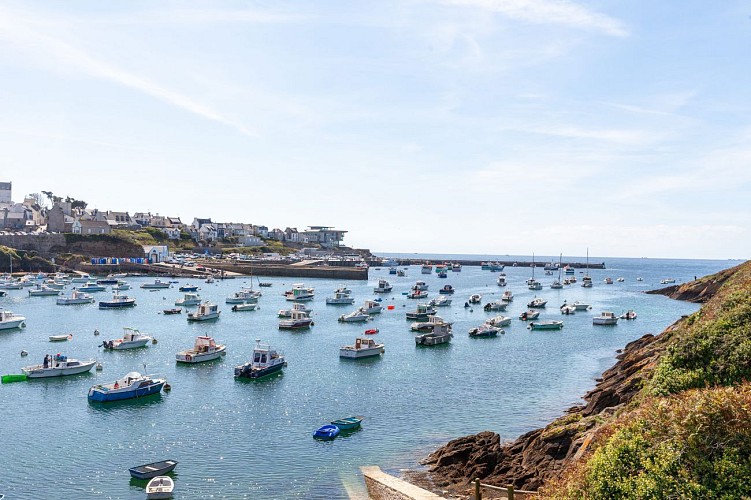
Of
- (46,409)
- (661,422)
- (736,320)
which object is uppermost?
(736,320)

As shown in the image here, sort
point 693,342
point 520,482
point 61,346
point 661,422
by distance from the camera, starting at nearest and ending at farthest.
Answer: point 661,422, point 693,342, point 520,482, point 61,346

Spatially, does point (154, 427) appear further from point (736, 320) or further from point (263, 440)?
point (736, 320)

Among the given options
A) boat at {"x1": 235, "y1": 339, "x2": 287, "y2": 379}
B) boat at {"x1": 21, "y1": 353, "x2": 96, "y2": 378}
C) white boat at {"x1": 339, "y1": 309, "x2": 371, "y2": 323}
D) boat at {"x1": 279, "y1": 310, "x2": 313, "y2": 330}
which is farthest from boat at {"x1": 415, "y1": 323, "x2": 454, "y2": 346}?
boat at {"x1": 21, "y1": 353, "x2": 96, "y2": 378}

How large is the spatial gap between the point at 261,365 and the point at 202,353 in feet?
29.2

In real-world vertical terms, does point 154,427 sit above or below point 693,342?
below

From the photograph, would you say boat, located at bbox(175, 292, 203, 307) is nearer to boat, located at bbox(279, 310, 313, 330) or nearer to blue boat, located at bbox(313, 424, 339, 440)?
boat, located at bbox(279, 310, 313, 330)

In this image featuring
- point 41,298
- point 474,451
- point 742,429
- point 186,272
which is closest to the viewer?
point 742,429

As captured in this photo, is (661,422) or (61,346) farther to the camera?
(61,346)

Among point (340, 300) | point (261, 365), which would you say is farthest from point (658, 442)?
point (340, 300)

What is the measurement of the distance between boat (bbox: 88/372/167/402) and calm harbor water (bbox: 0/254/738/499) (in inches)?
38.5

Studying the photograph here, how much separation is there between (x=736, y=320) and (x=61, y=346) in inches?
2601

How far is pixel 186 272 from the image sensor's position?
17538 cm

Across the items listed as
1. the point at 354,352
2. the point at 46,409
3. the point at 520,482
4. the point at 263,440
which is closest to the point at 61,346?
the point at 46,409

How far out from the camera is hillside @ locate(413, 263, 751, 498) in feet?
47.9
